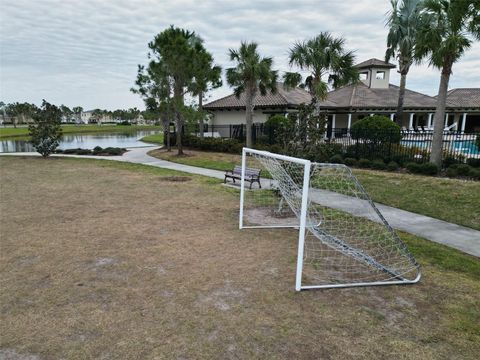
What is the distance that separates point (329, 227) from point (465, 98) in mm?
34518

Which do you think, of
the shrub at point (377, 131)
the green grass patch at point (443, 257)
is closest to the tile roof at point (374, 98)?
the shrub at point (377, 131)

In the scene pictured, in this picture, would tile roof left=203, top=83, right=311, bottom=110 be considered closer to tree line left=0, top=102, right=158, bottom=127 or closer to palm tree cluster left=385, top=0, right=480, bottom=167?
palm tree cluster left=385, top=0, right=480, bottom=167

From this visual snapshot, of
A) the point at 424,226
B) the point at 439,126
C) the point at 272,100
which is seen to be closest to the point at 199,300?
the point at 424,226

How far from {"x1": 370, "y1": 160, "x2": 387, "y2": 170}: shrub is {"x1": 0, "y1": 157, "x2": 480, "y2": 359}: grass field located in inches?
327

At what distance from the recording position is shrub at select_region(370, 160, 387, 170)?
14.9 meters

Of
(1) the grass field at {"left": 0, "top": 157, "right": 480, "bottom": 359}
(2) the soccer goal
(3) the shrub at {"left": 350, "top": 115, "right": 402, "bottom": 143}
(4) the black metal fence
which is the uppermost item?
(3) the shrub at {"left": 350, "top": 115, "right": 402, "bottom": 143}

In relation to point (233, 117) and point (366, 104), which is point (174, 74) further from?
point (366, 104)

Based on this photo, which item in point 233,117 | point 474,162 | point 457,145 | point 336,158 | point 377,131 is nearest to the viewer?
point 474,162

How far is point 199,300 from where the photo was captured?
14.7 ft

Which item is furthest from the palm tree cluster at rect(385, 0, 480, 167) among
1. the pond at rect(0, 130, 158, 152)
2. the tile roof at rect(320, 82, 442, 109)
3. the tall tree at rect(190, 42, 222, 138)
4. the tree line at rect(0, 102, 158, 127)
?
the tree line at rect(0, 102, 158, 127)

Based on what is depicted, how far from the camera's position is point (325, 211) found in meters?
9.02

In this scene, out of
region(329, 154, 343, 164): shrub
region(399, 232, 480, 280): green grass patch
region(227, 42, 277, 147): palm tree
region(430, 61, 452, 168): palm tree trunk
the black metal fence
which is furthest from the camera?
region(227, 42, 277, 147): palm tree

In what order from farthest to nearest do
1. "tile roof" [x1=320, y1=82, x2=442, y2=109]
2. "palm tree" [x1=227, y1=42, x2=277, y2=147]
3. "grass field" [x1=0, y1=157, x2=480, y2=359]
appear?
"tile roof" [x1=320, y1=82, x2=442, y2=109], "palm tree" [x1=227, y1=42, x2=277, y2=147], "grass field" [x1=0, y1=157, x2=480, y2=359]

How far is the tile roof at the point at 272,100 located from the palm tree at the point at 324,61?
20.3ft
